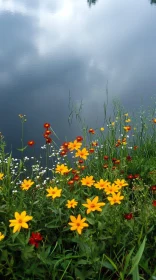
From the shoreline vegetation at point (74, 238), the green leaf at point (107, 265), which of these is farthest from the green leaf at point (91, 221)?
the green leaf at point (107, 265)

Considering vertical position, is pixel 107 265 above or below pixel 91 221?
below

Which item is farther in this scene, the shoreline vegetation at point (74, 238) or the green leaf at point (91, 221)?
the green leaf at point (91, 221)

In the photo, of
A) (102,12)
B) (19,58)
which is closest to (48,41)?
(19,58)

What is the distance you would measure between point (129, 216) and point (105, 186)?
0.88 feet

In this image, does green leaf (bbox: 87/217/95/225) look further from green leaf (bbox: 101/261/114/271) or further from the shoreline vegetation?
green leaf (bbox: 101/261/114/271)

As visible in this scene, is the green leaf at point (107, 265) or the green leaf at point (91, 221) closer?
the green leaf at point (107, 265)

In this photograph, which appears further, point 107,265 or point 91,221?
point 91,221

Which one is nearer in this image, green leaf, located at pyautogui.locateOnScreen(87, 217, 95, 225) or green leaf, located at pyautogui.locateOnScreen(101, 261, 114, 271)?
green leaf, located at pyautogui.locateOnScreen(101, 261, 114, 271)

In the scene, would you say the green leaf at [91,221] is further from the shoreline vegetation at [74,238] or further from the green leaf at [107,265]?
the green leaf at [107,265]

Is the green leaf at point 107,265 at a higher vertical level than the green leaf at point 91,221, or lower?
lower

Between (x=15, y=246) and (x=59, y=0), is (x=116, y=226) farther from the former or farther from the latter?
(x=59, y=0)

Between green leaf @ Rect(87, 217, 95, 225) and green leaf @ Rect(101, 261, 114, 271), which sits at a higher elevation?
green leaf @ Rect(87, 217, 95, 225)

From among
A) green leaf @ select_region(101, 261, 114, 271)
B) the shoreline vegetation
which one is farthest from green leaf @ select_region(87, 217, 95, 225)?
green leaf @ select_region(101, 261, 114, 271)

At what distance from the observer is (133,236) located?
7.11 feet
